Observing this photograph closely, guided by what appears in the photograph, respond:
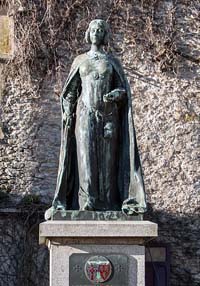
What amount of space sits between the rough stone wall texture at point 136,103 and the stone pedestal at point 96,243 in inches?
174

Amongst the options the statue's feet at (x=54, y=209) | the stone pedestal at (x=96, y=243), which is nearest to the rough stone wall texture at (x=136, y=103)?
the statue's feet at (x=54, y=209)

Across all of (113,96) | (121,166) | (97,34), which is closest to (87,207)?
(121,166)

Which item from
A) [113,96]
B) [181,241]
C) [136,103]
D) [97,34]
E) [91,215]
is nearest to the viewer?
[91,215]

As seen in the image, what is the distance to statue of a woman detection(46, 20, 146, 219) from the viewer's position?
5.52 m

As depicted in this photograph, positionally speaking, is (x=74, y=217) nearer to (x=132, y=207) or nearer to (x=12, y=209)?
(x=132, y=207)

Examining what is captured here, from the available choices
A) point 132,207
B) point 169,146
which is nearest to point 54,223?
point 132,207

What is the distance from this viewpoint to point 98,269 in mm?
5191

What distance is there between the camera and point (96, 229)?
5.13m

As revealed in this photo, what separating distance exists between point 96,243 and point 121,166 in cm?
74

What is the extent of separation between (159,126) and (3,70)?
7.94ft

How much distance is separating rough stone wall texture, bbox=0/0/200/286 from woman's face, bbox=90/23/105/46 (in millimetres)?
4240

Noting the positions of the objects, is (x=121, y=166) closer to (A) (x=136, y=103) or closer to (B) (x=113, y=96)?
(B) (x=113, y=96)

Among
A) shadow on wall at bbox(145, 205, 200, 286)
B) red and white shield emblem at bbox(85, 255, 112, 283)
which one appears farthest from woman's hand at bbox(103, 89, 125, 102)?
shadow on wall at bbox(145, 205, 200, 286)

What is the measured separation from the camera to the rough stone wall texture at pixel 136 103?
9.82 meters
